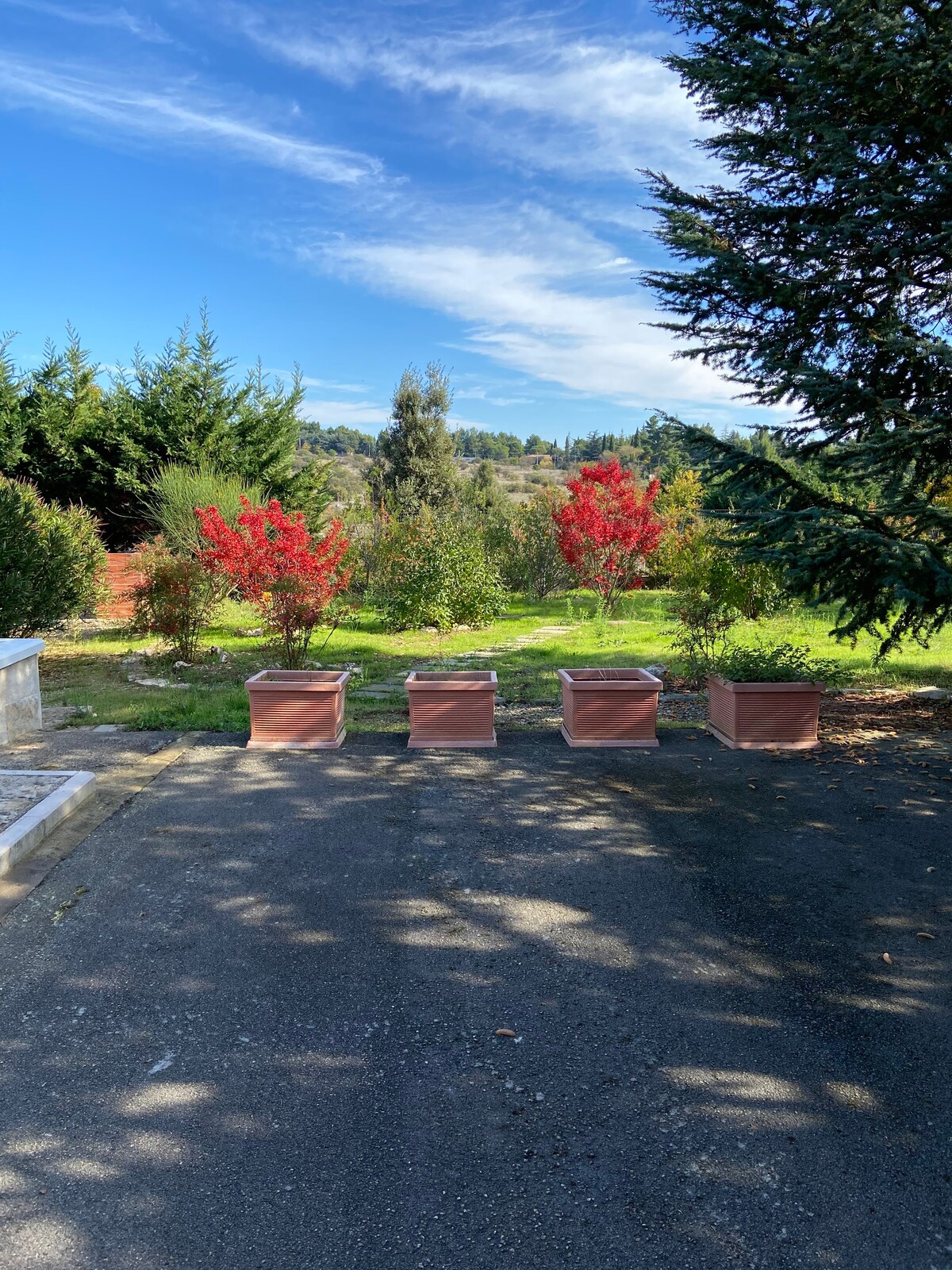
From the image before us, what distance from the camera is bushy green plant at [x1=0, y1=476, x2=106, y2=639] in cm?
794

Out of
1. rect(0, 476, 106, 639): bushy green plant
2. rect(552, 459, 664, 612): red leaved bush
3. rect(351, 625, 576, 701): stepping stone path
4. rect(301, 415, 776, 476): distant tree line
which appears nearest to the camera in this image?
rect(351, 625, 576, 701): stepping stone path

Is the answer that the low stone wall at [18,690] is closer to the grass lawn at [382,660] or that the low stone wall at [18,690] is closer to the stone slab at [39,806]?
the grass lawn at [382,660]

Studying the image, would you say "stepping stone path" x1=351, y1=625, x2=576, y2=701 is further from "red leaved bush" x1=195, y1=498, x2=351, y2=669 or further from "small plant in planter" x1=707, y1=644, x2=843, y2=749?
"small plant in planter" x1=707, y1=644, x2=843, y2=749

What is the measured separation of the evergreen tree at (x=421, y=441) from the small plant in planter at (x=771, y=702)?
15.0m

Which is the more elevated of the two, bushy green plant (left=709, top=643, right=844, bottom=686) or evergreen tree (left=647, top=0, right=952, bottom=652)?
evergreen tree (left=647, top=0, right=952, bottom=652)

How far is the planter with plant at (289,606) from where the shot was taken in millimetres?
5621

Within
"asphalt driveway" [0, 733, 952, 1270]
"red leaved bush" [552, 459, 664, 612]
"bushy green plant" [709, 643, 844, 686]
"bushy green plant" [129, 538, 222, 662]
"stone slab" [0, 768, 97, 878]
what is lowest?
"asphalt driveway" [0, 733, 952, 1270]

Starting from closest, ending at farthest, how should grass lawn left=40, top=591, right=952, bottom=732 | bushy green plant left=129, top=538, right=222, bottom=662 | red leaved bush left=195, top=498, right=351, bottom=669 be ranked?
grass lawn left=40, top=591, right=952, bottom=732 → red leaved bush left=195, top=498, right=351, bottom=669 → bushy green plant left=129, top=538, right=222, bottom=662

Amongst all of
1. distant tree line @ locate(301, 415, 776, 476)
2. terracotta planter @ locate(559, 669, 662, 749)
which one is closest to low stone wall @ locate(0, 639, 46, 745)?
terracotta planter @ locate(559, 669, 662, 749)

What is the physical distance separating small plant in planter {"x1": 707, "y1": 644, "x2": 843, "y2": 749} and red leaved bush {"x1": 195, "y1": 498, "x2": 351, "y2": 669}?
12.4 feet

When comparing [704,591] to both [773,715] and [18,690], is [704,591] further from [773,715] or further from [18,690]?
[18,690]

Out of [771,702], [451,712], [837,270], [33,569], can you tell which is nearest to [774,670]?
[771,702]

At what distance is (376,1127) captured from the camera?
2.08m

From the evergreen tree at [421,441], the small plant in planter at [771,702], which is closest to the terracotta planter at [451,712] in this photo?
the small plant in planter at [771,702]
